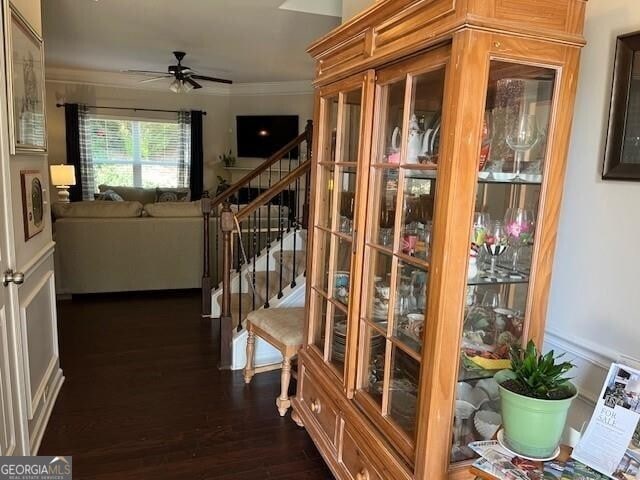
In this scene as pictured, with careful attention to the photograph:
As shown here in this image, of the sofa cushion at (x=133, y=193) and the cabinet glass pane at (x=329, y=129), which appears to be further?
the sofa cushion at (x=133, y=193)

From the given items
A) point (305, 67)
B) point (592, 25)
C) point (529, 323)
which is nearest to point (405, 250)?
point (529, 323)

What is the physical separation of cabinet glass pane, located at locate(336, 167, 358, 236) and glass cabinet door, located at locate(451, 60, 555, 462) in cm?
58

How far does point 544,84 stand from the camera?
142cm

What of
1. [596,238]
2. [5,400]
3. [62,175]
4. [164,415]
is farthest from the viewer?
[62,175]

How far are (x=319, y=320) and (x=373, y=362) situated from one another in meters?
0.55

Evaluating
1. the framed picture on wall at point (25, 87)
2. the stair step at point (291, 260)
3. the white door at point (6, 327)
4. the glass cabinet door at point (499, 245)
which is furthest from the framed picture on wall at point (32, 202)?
the glass cabinet door at point (499, 245)

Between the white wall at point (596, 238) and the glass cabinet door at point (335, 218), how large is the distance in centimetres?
73

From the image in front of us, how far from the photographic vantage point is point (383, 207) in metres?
1.76

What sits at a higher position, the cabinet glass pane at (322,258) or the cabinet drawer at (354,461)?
the cabinet glass pane at (322,258)

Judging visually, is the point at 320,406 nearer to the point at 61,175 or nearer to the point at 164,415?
the point at 164,415

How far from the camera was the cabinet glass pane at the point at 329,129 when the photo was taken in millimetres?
2123

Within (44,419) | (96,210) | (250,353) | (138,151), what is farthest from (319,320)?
(138,151)

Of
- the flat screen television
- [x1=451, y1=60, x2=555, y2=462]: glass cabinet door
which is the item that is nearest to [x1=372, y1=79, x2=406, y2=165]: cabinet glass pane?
[x1=451, y1=60, x2=555, y2=462]: glass cabinet door
